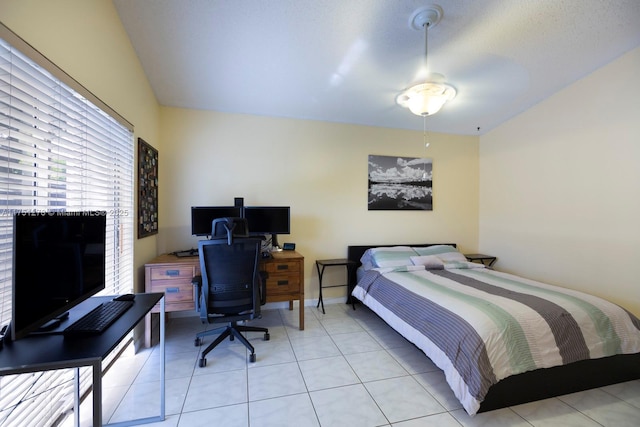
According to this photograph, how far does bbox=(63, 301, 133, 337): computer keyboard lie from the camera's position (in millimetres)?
1093

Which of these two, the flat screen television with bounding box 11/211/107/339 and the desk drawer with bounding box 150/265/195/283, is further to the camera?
the desk drawer with bounding box 150/265/195/283

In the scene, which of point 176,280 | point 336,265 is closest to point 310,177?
point 336,265

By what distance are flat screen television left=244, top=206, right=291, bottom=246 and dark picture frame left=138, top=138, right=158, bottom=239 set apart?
980 mm

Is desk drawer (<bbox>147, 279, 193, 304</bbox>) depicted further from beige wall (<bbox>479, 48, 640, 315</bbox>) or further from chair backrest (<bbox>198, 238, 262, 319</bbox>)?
beige wall (<bbox>479, 48, 640, 315</bbox>)

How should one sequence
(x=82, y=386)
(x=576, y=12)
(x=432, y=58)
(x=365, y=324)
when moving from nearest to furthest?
(x=82, y=386) < (x=576, y=12) < (x=432, y=58) < (x=365, y=324)

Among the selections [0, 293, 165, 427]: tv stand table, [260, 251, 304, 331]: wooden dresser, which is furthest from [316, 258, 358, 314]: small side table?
[0, 293, 165, 427]: tv stand table

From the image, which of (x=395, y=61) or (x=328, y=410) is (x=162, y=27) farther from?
(x=328, y=410)

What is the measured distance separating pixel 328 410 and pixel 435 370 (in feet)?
3.38

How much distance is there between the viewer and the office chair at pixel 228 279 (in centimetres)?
217

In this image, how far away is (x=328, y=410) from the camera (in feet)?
5.68

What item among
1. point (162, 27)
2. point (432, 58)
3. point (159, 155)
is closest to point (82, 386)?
point (159, 155)

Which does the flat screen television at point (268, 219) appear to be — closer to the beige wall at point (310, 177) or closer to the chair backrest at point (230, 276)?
the beige wall at point (310, 177)

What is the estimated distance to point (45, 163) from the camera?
1.40m

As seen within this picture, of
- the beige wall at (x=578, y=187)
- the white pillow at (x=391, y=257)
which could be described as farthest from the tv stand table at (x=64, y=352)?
the beige wall at (x=578, y=187)
